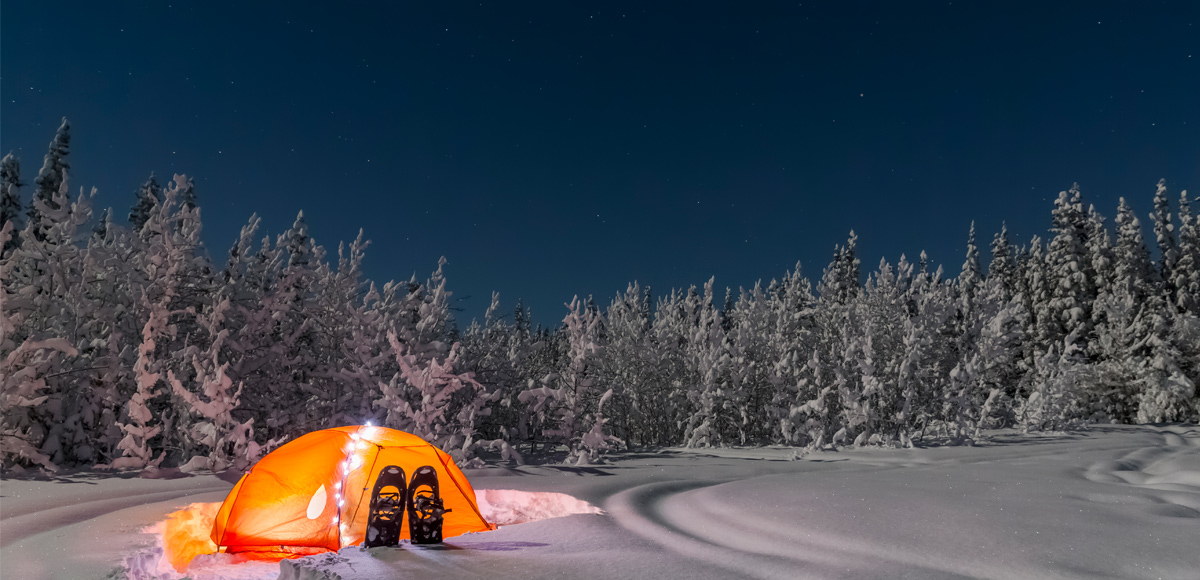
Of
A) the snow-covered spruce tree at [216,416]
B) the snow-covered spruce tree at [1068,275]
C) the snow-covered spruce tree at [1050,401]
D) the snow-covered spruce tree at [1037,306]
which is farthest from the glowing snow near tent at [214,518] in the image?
the snow-covered spruce tree at [1068,275]

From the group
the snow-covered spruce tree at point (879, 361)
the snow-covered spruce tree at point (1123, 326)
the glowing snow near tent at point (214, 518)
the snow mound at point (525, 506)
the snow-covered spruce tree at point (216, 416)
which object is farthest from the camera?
the snow-covered spruce tree at point (1123, 326)

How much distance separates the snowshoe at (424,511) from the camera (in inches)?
181

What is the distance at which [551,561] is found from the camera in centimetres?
394

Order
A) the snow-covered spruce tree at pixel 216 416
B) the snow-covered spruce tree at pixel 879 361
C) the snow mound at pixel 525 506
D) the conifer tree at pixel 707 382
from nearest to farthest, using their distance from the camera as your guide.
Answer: the snow mound at pixel 525 506, the snow-covered spruce tree at pixel 216 416, the snow-covered spruce tree at pixel 879 361, the conifer tree at pixel 707 382

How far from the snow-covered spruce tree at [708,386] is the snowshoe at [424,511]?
7214 mm

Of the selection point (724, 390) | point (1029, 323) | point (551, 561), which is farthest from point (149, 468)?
point (1029, 323)

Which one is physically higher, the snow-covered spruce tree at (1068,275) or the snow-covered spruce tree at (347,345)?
the snow-covered spruce tree at (1068,275)

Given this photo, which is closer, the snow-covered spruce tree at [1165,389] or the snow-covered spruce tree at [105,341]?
Answer: the snow-covered spruce tree at [105,341]

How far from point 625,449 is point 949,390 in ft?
19.0

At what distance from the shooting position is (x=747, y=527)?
4730 mm

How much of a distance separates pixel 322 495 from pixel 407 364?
4.17 m

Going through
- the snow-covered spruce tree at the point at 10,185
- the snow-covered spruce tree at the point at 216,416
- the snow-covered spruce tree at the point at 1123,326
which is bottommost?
the snow-covered spruce tree at the point at 216,416

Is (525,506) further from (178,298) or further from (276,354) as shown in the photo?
(178,298)

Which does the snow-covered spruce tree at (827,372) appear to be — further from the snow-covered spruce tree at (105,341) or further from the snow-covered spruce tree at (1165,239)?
the snow-covered spruce tree at (1165,239)
